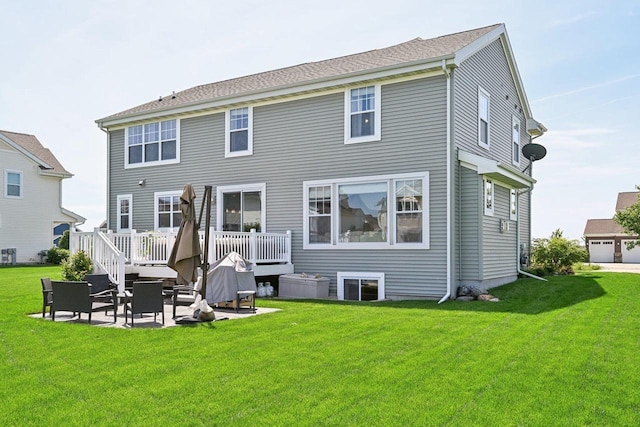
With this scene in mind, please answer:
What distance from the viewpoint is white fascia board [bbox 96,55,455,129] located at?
1271 centimetres

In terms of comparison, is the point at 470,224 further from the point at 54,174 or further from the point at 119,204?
the point at 54,174

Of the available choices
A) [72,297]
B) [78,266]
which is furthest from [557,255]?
[72,297]

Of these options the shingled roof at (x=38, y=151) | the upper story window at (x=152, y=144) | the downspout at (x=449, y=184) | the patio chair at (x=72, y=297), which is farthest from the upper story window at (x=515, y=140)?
the shingled roof at (x=38, y=151)

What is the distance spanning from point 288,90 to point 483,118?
213 inches

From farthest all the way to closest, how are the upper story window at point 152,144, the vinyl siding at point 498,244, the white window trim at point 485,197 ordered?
the upper story window at point 152,144
the vinyl siding at point 498,244
the white window trim at point 485,197

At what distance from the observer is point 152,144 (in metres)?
18.0

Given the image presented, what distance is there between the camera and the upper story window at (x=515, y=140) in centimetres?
1825

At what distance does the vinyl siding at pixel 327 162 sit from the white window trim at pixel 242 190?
0.42ft

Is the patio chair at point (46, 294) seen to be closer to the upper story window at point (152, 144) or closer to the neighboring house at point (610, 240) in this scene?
the upper story window at point (152, 144)

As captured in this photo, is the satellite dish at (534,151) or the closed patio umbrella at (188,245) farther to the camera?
the satellite dish at (534,151)

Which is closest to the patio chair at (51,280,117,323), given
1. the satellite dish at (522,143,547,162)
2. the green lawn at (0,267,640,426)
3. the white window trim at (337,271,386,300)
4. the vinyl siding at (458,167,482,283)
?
the green lawn at (0,267,640,426)

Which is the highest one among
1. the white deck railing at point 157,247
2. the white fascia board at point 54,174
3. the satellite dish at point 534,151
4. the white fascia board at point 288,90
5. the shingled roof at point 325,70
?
the shingled roof at point 325,70

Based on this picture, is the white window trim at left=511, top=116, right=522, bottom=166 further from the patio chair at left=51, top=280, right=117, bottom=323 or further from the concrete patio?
the patio chair at left=51, top=280, right=117, bottom=323

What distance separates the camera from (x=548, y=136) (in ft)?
69.7
